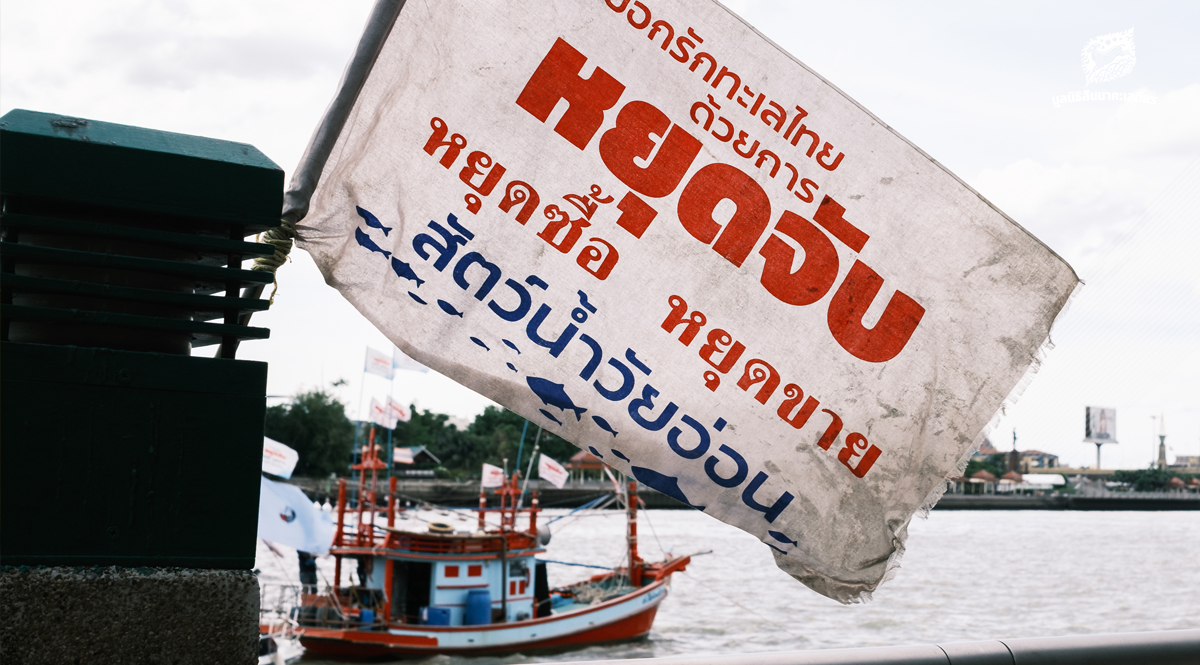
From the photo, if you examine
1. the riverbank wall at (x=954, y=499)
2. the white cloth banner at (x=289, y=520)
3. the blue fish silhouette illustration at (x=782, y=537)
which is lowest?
the riverbank wall at (x=954, y=499)

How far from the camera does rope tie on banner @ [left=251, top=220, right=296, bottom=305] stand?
2.17m

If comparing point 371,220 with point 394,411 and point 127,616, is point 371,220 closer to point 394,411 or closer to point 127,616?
point 127,616

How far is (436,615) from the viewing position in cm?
2258

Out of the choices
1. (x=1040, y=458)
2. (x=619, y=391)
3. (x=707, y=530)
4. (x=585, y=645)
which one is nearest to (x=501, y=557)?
(x=585, y=645)

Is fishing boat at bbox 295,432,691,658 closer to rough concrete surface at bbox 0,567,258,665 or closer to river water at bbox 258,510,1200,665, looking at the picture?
river water at bbox 258,510,1200,665

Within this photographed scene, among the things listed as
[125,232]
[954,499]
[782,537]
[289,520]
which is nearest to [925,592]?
[289,520]

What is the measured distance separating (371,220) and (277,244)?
0.22m

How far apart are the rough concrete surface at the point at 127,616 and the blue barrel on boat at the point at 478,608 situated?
69.8ft

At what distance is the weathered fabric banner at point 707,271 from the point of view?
2301 mm

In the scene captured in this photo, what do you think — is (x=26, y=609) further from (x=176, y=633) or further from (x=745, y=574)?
(x=745, y=574)

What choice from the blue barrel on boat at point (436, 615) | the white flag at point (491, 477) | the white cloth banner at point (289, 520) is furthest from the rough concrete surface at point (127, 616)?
the white flag at point (491, 477)

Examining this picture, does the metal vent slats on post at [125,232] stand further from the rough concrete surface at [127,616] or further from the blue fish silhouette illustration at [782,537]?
the blue fish silhouette illustration at [782,537]

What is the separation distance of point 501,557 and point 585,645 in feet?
18.0

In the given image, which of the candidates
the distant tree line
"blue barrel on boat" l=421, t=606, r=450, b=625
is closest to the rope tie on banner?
"blue barrel on boat" l=421, t=606, r=450, b=625
